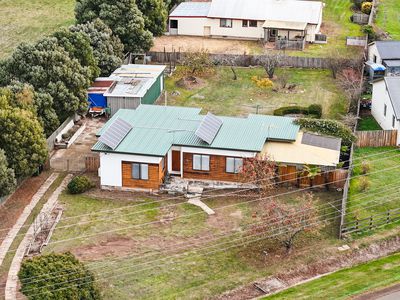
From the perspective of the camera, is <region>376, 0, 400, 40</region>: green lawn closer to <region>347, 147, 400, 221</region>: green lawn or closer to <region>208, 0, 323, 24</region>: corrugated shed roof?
<region>208, 0, 323, 24</region>: corrugated shed roof

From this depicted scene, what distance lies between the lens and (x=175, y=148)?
186 feet

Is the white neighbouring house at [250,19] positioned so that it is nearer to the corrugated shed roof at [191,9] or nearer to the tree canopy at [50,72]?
the corrugated shed roof at [191,9]

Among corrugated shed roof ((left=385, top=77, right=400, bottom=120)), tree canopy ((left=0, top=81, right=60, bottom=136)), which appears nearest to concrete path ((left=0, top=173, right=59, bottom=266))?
tree canopy ((left=0, top=81, right=60, bottom=136))

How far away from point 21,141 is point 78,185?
513 cm

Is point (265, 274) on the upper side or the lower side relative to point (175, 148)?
lower

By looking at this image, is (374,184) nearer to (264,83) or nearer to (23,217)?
(264,83)

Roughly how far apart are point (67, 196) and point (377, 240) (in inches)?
854

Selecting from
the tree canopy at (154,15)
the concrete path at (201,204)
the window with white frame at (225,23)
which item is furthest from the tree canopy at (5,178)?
the window with white frame at (225,23)

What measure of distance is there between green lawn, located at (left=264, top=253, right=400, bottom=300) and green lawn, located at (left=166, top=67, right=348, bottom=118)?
25317 millimetres

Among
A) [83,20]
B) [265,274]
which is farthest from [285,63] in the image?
[265,274]

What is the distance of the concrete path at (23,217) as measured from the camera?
47969 mm

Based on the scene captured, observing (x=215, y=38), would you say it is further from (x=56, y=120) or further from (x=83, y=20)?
(x=56, y=120)

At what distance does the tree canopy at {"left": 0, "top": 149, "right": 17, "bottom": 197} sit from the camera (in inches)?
1971

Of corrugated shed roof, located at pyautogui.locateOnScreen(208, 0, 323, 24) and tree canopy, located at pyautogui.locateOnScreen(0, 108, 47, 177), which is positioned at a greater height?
corrugated shed roof, located at pyautogui.locateOnScreen(208, 0, 323, 24)
